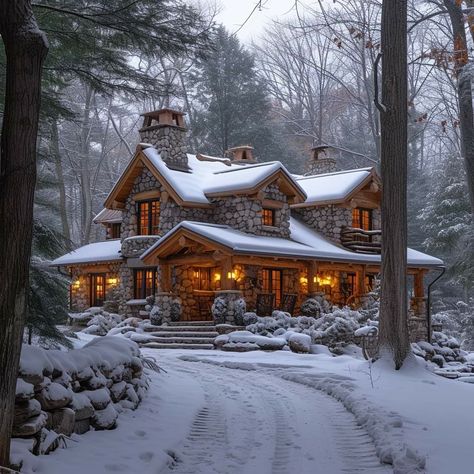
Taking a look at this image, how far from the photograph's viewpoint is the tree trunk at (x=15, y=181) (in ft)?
14.6

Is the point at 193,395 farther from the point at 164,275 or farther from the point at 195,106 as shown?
the point at 195,106

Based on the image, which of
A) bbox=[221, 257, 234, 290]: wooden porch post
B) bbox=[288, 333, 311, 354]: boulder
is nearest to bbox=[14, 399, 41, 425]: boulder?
bbox=[288, 333, 311, 354]: boulder

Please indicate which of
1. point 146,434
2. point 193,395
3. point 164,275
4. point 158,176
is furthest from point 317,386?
point 158,176

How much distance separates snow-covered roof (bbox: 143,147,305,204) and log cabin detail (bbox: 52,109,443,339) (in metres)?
0.05

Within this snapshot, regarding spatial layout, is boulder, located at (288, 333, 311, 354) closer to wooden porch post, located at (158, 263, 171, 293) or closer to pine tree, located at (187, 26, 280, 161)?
wooden porch post, located at (158, 263, 171, 293)

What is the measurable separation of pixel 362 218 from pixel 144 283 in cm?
939

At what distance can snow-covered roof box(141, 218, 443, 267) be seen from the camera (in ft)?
64.4

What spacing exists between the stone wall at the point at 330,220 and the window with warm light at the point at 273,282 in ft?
12.2

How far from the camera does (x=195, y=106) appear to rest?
37.2m

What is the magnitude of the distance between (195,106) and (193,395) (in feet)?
98.5

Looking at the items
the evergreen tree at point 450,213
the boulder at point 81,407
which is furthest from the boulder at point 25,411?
Answer: the evergreen tree at point 450,213

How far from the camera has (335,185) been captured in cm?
2566

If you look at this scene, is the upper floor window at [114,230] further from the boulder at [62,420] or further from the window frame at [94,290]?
the boulder at [62,420]

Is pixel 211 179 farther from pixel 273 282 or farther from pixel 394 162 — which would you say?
pixel 394 162
